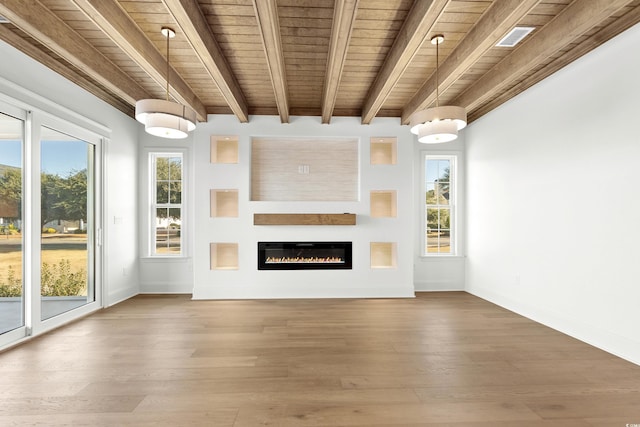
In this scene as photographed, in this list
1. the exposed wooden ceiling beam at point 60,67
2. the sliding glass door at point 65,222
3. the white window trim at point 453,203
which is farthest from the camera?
the white window trim at point 453,203

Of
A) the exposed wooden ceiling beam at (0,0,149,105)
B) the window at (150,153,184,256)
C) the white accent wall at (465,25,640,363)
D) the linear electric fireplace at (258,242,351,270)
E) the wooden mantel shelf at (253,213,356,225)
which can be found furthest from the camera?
the window at (150,153,184,256)

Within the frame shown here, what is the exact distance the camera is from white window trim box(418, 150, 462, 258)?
5652mm

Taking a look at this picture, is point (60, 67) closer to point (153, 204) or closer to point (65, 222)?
point (65, 222)

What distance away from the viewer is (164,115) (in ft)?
9.64

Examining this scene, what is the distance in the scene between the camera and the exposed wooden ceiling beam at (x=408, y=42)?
2389 millimetres

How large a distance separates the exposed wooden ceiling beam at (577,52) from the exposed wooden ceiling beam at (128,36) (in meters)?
4.11

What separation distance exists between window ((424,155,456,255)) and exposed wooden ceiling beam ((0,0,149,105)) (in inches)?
185

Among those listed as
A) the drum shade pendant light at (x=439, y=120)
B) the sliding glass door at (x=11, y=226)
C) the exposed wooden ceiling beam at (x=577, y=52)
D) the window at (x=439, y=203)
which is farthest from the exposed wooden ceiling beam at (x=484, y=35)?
the sliding glass door at (x=11, y=226)

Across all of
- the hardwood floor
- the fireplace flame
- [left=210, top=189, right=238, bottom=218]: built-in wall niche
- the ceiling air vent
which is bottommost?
the hardwood floor

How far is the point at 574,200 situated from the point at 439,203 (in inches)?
95.1

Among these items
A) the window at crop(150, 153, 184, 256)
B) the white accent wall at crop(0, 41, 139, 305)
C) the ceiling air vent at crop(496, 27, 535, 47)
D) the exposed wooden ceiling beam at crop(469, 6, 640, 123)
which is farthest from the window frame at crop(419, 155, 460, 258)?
the white accent wall at crop(0, 41, 139, 305)

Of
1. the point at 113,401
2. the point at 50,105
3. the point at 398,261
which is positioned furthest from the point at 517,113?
the point at 50,105

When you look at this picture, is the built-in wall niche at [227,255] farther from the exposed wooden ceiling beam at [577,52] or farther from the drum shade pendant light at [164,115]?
the exposed wooden ceiling beam at [577,52]

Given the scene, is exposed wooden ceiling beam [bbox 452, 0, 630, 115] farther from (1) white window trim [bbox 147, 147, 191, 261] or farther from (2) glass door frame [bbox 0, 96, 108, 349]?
(2) glass door frame [bbox 0, 96, 108, 349]
